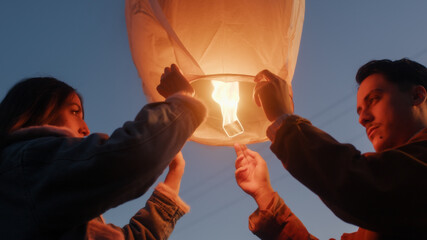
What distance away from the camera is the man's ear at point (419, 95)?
145 centimetres

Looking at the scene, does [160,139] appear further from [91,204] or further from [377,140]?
[377,140]

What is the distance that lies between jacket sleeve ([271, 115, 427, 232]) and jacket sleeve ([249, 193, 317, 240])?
681 mm

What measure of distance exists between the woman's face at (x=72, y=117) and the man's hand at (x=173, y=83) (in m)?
0.32

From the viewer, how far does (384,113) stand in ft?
4.54

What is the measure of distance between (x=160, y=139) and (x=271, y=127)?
1.45 ft

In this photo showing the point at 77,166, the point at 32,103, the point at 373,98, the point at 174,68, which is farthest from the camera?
the point at 373,98

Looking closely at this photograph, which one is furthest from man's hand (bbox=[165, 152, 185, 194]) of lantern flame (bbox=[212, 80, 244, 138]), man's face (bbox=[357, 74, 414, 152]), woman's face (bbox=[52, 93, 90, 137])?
man's face (bbox=[357, 74, 414, 152])

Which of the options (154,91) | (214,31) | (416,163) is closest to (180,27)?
(214,31)

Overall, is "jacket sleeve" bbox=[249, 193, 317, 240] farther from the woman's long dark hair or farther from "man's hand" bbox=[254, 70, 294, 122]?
the woman's long dark hair

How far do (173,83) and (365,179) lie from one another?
2.31 ft

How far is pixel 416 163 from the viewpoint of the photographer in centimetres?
100

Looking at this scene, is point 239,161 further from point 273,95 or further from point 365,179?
point 365,179

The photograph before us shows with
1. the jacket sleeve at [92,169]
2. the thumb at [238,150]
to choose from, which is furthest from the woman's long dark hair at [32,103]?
the thumb at [238,150]

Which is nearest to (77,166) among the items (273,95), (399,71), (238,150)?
(273,95)
